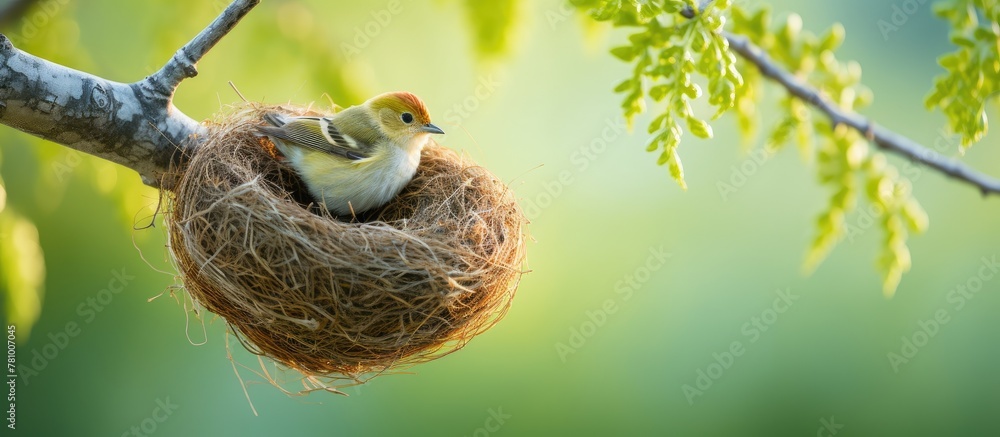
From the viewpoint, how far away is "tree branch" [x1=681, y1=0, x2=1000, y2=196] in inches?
142

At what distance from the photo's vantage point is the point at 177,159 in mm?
3244

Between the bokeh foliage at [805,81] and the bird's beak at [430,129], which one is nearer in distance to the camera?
the bokeh foliage at [805,81]

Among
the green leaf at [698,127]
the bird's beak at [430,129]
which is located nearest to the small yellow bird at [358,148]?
the bird's beak at [430,129]

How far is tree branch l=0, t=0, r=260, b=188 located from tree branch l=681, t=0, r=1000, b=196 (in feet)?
7.70

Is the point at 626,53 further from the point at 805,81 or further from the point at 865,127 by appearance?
the point at 805,81

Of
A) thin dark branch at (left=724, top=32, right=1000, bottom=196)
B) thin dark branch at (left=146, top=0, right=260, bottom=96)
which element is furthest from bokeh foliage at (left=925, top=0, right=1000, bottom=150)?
thin dark branch at (left=146, top=0, right=260, bottom=96)

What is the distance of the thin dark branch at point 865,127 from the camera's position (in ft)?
11.8

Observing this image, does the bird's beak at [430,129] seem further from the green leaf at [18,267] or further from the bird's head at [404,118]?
the green leaf at [18,267]

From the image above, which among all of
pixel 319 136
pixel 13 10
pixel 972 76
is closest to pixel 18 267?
pixel 13 10

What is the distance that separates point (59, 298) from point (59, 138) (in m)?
5.22

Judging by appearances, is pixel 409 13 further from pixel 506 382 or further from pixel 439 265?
pixel 439 265

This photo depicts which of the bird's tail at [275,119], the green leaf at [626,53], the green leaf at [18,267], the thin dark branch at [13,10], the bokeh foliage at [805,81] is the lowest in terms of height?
the green leaf at [18,267]

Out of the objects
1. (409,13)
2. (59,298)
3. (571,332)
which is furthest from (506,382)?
(59,298)

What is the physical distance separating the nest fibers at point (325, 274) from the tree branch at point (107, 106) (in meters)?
0.18
